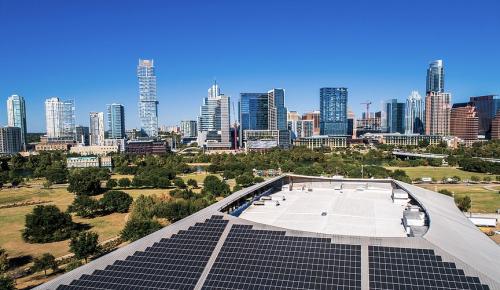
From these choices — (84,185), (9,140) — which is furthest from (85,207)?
(9,140)

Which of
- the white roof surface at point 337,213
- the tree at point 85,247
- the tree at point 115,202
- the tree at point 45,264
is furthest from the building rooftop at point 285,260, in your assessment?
the tree at point 115,202

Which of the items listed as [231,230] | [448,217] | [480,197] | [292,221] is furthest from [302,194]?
[480,197]

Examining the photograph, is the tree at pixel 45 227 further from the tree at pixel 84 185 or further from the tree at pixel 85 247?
the tree at pixel 84 185

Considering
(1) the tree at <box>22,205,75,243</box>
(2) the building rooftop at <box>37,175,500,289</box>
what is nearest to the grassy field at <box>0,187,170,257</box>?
(1) the tree at <box>22,205,75,243</box>

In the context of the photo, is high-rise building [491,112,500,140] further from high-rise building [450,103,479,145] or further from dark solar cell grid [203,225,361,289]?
dark solar cell grid [203,225,361,289]

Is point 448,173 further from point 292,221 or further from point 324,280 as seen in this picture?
point 324,280

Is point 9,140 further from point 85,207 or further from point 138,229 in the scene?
point 138,229
